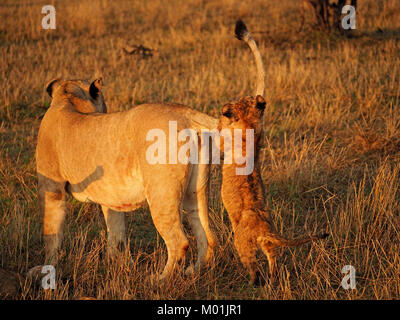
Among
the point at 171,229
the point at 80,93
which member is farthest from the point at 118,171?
the point at 80,93

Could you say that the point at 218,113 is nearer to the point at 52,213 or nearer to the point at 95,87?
the point at 95,87

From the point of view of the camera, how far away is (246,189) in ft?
11.1

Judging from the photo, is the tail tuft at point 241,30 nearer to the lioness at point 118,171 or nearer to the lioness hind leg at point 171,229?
the lioness at point 118,171

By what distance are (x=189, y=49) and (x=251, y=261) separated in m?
8.16

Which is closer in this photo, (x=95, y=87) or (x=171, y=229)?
→ (x=171, y=229)

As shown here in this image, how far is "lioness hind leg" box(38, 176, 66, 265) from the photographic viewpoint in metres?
3.89

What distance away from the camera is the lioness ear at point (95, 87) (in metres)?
4.21

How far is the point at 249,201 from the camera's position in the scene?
11.1ft

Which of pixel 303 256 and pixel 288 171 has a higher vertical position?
pixel 288 171

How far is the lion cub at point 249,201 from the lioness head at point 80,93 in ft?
4.33

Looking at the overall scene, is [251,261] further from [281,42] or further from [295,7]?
[295,7]

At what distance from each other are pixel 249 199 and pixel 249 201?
0.5 inches

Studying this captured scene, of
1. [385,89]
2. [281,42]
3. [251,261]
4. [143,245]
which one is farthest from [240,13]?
[251,261]

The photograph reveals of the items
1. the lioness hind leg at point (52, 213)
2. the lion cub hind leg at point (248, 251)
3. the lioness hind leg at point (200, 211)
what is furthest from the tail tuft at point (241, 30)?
the lioness hind leg at point (52, 213)
